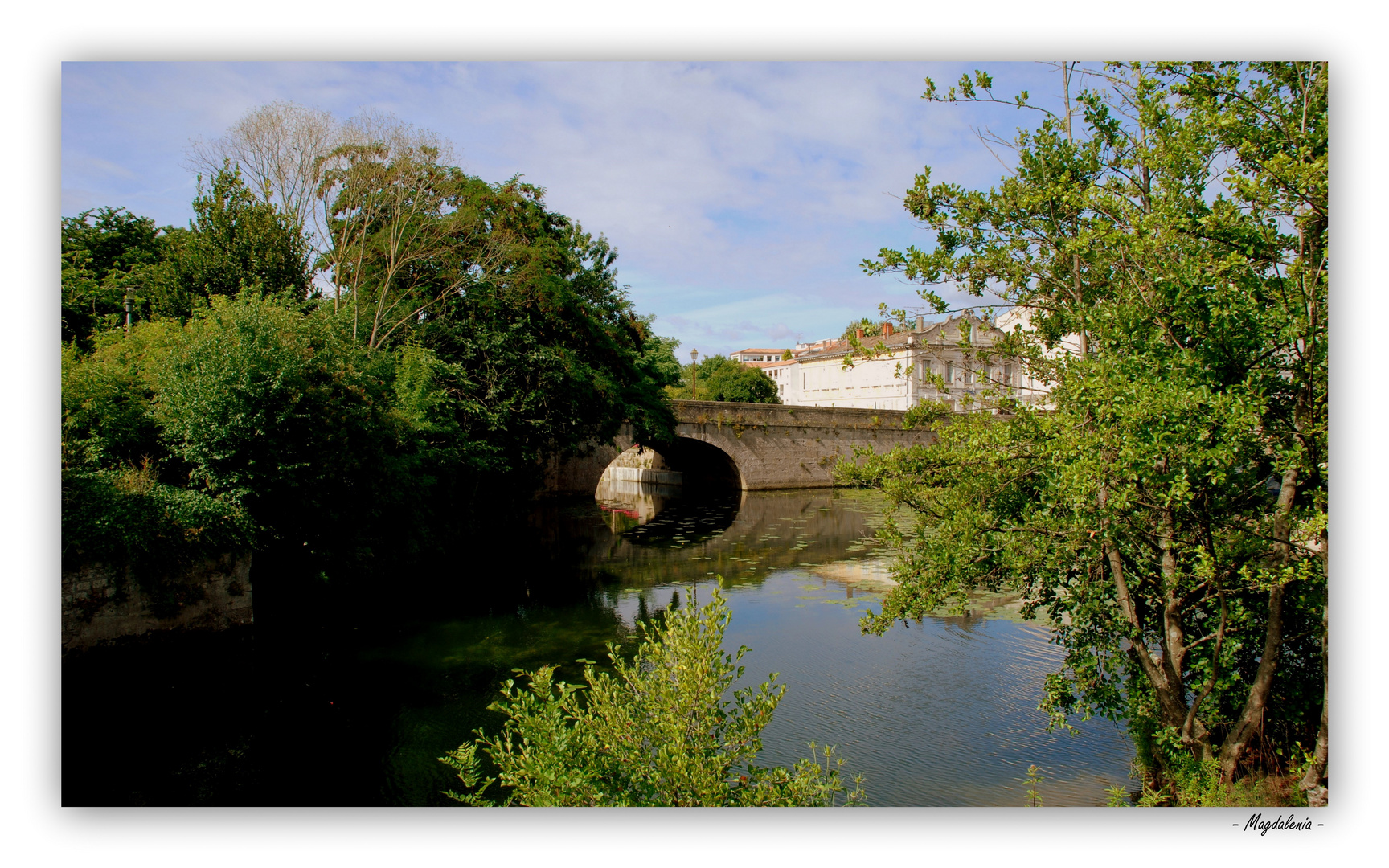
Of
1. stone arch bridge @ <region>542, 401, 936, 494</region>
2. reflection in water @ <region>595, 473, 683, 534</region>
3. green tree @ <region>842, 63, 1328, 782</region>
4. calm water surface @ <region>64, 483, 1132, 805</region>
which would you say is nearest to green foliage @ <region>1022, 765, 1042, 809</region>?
calm water surface @ <region>64, 483, 1132, 805</region>

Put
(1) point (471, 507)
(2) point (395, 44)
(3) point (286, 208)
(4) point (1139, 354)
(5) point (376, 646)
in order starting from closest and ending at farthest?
(4) point (1139, 354), (2) point (395, 44), (5) point (376, 646), (3) point (286, 208), (1) point (471, 507)

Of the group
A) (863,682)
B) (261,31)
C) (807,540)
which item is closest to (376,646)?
(863,682)

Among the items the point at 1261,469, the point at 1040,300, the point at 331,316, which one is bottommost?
the point at 1261,469

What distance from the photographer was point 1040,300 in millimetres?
5191

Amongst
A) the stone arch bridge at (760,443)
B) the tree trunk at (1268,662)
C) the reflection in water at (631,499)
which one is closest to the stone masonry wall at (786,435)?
the stone arch bridge at (760,443)

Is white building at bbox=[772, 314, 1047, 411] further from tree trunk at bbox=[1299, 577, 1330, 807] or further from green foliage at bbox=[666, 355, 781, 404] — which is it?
green foliage at bbox=[666, 355, 781, 404]

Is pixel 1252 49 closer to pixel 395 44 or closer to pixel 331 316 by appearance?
pixel 395 44

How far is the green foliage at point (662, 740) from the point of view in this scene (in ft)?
12.1

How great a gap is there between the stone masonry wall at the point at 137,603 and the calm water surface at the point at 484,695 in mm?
186

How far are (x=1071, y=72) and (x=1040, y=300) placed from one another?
4.34ft

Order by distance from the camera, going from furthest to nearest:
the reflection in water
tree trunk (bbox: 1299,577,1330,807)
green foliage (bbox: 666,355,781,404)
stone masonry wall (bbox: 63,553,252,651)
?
green foliage (bbox: 666,355,781,404), the reflection in water, stone masonry wall (bbox: 63,553,252,651), tree trunk (bbox: 1299,577,1330,807)

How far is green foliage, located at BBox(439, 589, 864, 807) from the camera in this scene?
3691 mm

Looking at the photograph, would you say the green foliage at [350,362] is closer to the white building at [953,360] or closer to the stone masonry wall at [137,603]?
the stone masonry wall at [137,603]

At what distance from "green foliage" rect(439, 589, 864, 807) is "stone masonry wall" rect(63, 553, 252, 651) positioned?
18.2 ft
